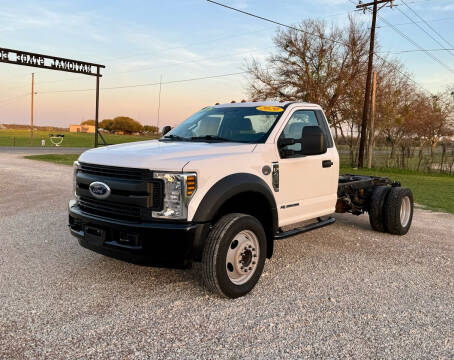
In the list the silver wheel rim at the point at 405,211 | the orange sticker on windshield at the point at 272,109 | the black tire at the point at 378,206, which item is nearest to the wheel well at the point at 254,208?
the orange sticker on windshield at the point at 272,109

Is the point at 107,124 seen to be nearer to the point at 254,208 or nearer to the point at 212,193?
the point at 254,208

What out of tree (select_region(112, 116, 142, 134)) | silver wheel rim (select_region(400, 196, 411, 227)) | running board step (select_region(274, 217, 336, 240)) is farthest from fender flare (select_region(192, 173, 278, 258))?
tree (select_region(112, 116, 142, 134))

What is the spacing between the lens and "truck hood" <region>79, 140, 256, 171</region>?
379cm

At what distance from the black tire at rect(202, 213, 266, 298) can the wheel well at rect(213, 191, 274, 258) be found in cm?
19

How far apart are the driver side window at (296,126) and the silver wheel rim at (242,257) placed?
3.78 feet

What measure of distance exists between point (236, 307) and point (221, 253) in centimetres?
54

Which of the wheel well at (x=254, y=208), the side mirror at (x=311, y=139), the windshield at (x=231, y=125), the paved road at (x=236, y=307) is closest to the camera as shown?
the paved road at (x=236, y=307)

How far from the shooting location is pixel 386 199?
7.00 meters

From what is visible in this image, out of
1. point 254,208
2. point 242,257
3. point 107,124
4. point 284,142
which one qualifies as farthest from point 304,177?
point 107,124

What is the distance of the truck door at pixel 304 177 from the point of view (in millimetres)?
4816

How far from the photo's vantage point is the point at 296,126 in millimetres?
5234

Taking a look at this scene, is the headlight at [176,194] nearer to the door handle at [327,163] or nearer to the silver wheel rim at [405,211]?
the door handle at [327,163]

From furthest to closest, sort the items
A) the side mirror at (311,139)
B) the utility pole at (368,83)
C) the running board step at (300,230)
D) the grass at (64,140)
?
the grass at (64,140) < the utility pole at (368,83) < the running board step at (300,230) < the side mirror at (311,139)

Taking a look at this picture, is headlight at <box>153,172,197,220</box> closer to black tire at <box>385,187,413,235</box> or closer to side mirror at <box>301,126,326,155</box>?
side mirror at <box>301,126,326,155</box>
